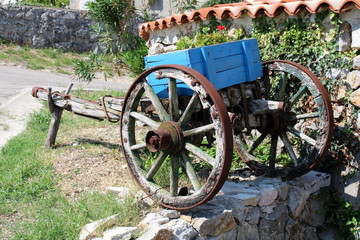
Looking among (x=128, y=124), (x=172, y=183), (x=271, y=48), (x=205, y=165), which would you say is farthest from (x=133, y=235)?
(x=271, y=48)

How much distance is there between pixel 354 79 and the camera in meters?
3.82

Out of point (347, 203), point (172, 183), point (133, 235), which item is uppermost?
point (172, 183)

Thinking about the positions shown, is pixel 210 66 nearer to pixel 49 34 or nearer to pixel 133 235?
pixel 133 235

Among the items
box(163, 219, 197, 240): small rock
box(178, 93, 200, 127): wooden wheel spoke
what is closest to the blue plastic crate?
box(178, 93, 200, 127): wooden wheel spoke

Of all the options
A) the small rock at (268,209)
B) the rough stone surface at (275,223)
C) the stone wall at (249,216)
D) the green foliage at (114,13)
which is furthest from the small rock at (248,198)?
the green foliage at (114,13)

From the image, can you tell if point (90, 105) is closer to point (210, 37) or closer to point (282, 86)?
point (210, 37)

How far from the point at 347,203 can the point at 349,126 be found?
0.77 meters

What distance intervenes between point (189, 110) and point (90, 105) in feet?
6.96

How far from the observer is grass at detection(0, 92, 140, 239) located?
3105 mm

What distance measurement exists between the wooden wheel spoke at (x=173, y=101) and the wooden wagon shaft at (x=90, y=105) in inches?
48.2

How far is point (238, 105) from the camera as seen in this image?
11.2ft

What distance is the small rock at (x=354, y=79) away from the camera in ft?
12.5

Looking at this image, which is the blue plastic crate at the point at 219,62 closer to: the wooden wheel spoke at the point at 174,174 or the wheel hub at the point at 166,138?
the wheel hub at the point at 166,138

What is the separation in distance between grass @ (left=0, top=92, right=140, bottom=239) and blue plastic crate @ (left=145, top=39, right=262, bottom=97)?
1.06 metres
